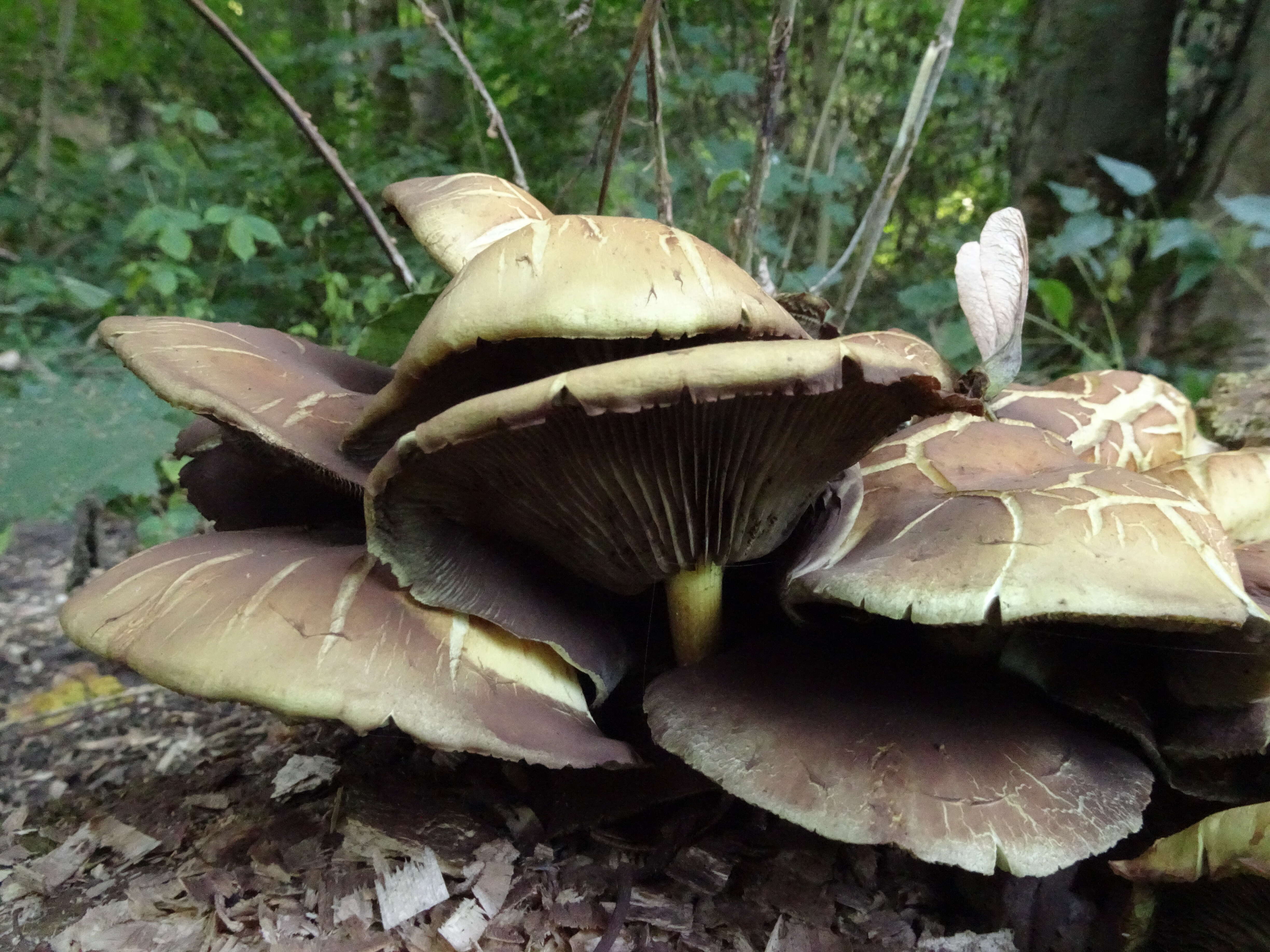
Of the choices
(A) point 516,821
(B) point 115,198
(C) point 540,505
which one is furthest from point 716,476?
(B) point 115,198

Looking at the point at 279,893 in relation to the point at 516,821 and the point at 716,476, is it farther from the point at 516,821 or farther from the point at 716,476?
the point at 716,476

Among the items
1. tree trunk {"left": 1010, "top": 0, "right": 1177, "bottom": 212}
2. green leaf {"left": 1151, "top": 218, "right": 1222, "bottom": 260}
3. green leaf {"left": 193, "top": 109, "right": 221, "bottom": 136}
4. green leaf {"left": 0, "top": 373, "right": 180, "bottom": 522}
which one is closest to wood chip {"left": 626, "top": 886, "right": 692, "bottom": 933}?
green leaf {"left": 0, "top": 373, "right": 180, "bottom": 522}

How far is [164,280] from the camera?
4.27 metres

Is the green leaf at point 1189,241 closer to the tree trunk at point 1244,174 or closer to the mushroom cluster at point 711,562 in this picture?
the tree trunk at point 1244,174

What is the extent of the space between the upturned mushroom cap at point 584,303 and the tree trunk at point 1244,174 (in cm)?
299

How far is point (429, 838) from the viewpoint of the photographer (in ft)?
4.96

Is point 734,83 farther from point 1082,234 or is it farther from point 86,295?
point 86,295

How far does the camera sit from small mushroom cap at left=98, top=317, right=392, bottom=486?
134cm

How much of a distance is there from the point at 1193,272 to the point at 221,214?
449 centimetres

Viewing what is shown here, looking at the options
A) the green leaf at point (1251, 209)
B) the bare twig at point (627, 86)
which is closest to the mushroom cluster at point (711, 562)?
the bare twig at point (627, 86)

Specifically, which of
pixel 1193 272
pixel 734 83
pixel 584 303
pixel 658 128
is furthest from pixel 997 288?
pixel 734 83

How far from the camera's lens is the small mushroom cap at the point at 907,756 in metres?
1.19

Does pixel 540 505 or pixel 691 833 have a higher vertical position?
pixel 540 505

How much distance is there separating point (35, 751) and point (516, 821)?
143 cm
